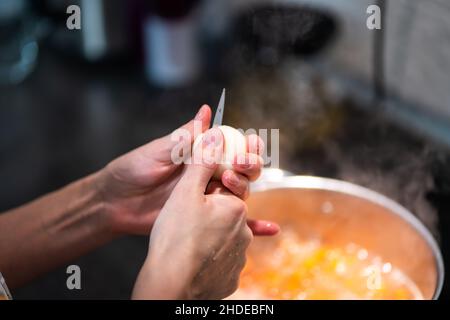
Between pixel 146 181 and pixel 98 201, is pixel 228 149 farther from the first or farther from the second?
pixel 98 201

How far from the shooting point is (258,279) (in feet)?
3.65

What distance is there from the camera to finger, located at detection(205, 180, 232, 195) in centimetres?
86

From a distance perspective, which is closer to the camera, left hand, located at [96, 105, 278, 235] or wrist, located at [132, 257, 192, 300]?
wrist, located at [132, 257, 192, 300]

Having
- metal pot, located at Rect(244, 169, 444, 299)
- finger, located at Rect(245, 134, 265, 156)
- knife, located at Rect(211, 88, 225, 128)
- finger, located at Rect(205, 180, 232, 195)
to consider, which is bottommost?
metal pot, located at Rect(244, 169, 444, 299)

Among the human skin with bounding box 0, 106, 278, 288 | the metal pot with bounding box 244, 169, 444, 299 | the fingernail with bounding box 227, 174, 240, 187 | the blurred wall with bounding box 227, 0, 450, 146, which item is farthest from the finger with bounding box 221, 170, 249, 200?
the blurred wall with bounding box 227, 0, 450, 146


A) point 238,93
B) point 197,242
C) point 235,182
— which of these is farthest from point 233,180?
point 238,93

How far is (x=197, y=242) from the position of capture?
756 mm

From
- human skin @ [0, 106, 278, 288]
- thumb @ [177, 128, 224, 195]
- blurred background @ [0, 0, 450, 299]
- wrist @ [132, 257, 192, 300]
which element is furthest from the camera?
blurred background @ [0, 0, 450, 299]

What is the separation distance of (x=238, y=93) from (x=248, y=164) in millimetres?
599

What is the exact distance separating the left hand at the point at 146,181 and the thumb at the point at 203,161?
0.03 metres

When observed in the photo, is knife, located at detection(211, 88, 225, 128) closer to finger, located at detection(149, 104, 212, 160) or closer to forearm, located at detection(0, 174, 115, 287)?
finger, located at detection(149, 104, 212, 160)

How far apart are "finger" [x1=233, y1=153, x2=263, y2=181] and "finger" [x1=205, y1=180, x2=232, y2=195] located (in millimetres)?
32

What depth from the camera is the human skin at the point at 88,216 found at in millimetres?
973

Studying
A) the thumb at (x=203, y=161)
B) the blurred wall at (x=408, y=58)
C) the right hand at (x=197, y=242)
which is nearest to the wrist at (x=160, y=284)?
the right hand at (x=197, y=242)
